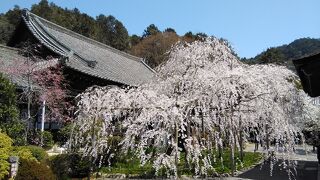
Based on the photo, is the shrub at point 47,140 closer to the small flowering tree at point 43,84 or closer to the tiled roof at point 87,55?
the small flowering tree at point 43,84

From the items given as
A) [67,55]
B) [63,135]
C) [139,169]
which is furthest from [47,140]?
[67,55]

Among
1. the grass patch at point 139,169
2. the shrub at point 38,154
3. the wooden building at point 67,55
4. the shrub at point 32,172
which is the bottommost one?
the grass patch at point 139,169

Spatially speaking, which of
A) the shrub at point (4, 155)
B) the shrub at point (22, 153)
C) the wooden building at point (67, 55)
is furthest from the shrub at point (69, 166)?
the wooden building at point (67, 55)

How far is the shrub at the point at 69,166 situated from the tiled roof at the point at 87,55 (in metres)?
5.26

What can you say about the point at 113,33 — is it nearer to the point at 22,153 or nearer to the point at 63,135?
the point at 63,135

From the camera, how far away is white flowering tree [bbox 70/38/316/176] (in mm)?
6414

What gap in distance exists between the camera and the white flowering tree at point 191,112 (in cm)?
641

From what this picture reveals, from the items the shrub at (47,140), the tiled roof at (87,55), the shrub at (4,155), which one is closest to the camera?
the shrub at (4,155)

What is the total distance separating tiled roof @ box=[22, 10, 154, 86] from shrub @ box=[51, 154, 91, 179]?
17.3 feet

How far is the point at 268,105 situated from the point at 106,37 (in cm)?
5080

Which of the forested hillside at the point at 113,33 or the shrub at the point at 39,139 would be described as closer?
the shrub at the point at 39,139

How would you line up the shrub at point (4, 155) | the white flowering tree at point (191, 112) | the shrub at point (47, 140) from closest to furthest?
the white flowering tree at point (191, 112) → the shrub at point (4, 155) → the shrub at point (47, 140)

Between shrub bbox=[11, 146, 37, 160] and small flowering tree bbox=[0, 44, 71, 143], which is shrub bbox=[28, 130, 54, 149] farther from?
shrub bbox=[11, 146, 37, 160]

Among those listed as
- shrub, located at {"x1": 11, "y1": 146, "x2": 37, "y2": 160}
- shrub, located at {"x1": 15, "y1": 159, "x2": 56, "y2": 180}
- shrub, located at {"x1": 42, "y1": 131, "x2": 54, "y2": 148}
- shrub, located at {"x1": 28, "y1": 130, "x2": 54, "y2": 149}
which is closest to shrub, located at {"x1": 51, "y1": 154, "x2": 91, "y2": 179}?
shrub, located at {"x1": 11, "y1": 146, "x2": 37, "y2": 160}
